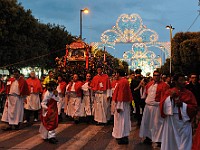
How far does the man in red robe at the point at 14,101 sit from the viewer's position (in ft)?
37.0

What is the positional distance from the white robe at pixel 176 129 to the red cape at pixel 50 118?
11.9ft

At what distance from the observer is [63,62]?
648 inches

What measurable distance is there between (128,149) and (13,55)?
70.0ft

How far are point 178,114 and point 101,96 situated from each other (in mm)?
6486

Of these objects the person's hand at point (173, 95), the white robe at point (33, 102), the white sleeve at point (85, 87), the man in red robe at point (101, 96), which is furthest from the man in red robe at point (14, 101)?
the person's hand at point (173, 95)

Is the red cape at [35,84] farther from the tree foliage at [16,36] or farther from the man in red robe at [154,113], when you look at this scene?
the tree foliage at [16,36]

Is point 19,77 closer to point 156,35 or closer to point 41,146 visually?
point 41,146

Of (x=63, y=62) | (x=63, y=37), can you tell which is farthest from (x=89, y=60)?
(x=63, y=37)

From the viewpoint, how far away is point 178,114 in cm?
628

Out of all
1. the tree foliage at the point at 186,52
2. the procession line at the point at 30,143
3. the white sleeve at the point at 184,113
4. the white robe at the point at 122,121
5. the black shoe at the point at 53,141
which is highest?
the tree foliage at the point at 186,52

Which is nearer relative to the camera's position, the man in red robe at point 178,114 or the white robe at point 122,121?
the man in red robe at point 178,114

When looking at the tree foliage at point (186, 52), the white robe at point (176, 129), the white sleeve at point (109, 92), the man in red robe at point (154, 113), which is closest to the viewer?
A: the white robe at point (176, 129)

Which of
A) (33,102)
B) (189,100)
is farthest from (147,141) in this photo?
(33,102)

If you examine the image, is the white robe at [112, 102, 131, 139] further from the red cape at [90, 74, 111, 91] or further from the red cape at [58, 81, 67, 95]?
the red cape at [58, 81, 67, 95]
